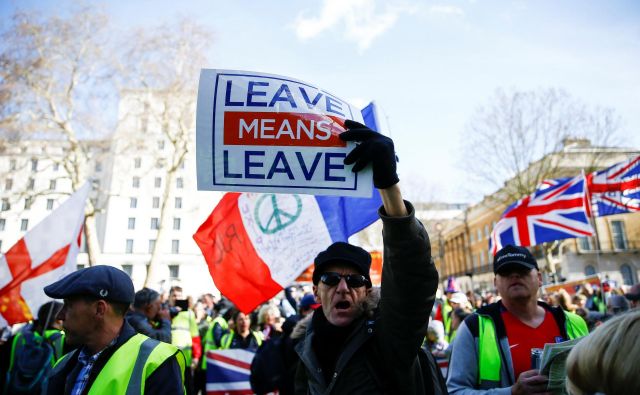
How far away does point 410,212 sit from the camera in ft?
5.80

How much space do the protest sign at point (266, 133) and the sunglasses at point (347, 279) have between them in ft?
1.86

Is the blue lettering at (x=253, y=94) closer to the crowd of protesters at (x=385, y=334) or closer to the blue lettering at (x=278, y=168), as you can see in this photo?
the blue lettering at (x=278, y=168)

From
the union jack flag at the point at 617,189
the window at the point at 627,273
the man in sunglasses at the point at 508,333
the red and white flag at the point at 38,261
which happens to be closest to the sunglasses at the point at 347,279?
the man in sunglasses at the point at 508,333

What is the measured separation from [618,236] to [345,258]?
4679cm

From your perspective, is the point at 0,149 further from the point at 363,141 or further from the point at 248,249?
the point at 363,141

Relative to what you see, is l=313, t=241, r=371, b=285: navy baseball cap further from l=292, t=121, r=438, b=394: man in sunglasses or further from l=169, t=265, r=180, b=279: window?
l=169, t=265, r=180, b=279: window

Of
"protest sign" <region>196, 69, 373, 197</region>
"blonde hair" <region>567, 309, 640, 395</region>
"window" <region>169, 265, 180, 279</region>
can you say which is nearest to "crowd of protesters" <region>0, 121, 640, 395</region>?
"blonde hair" <region>567, 309, 640, 395</region>

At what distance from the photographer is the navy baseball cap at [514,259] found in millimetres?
3105

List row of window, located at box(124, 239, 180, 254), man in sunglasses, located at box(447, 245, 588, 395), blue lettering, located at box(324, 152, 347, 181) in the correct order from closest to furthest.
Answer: blue lettering, located at box(324, 152, 347, 181) → man in sunglasses, located at box(447, 245, 588, 395) → row of window, located at box(124, 239, 180, 254)

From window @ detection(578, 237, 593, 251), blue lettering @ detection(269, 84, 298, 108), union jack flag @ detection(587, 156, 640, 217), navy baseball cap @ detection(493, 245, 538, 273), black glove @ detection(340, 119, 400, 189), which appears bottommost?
navy baseball cap @ detection(493, 245, 538, 273)

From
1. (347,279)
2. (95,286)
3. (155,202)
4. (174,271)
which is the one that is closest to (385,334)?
(347,279)

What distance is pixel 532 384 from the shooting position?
225 centimetres

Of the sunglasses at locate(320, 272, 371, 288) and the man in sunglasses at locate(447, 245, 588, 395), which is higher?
the sunglasses at locate(320, 272, 371, 288)

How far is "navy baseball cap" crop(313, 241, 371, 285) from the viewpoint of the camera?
7.75 feet
